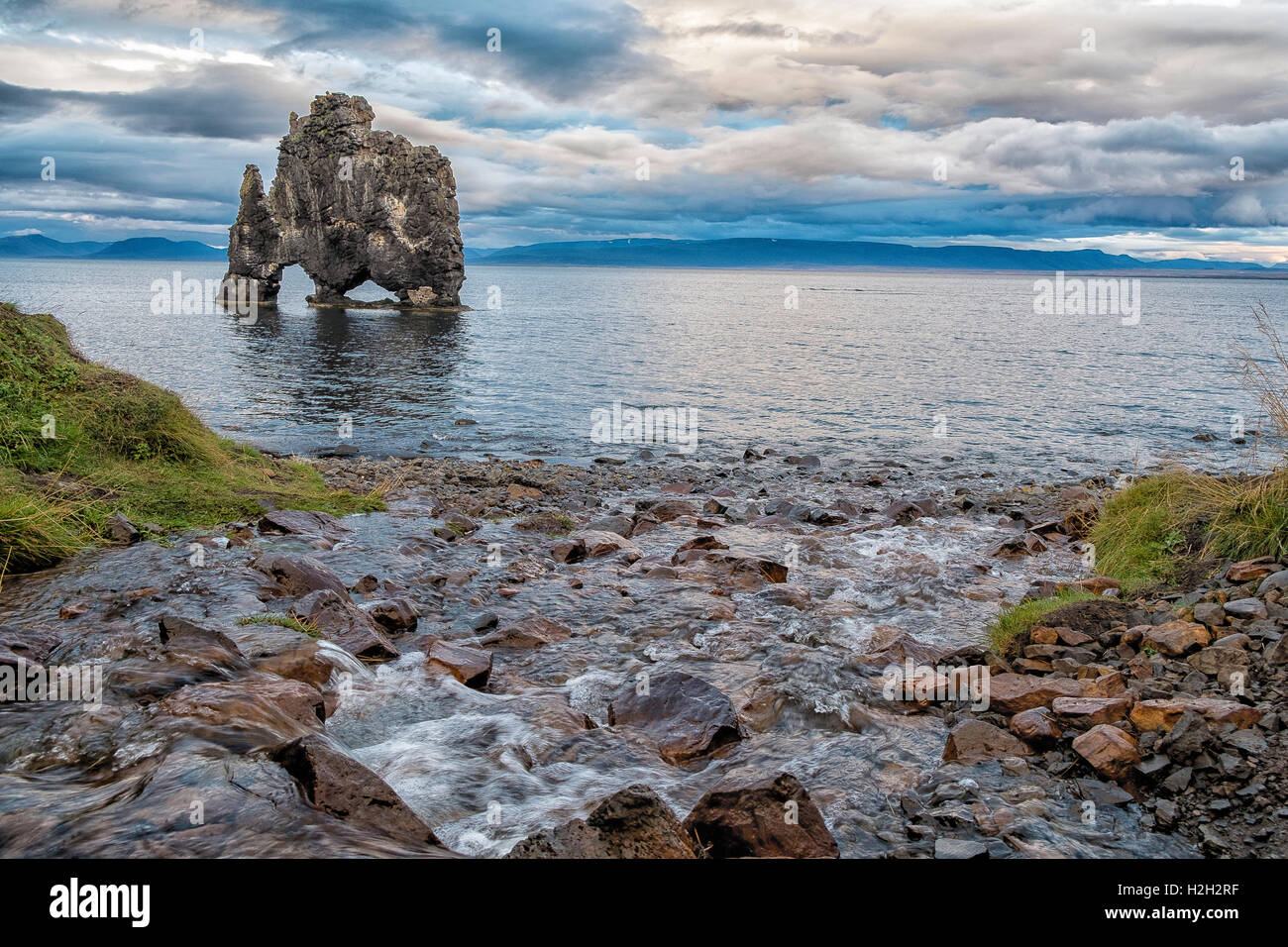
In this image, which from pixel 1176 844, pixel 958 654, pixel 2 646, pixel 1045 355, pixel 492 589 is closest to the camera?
pixel 1176 844

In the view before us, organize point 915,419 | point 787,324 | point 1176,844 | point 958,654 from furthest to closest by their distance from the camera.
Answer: point 787,324
point 915,419
point 958,654
point 1176,844

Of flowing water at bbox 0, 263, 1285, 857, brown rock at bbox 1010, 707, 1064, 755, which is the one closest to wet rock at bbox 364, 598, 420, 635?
flowing water at bbox 0, 263, 1285, 857

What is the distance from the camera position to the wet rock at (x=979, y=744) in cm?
644

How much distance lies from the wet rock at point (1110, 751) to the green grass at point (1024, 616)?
2505 millimetres

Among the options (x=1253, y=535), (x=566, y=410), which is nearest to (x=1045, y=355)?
(x=566, y=410)

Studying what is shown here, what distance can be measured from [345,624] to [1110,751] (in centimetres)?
759

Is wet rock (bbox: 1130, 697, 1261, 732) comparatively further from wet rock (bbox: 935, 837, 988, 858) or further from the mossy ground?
the mossy ground

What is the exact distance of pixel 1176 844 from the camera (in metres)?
5.13

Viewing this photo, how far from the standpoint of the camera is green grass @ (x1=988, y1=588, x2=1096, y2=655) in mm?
8648

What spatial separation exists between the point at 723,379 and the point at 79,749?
38.5 meters

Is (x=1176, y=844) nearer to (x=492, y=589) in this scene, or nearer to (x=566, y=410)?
(x=492, y=589)

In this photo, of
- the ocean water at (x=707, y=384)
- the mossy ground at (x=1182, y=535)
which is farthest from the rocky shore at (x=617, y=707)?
the ocean water at (x=707, y=384)

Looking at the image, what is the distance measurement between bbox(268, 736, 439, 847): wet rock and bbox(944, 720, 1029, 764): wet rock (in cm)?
435

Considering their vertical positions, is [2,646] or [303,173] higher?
[303,173]
